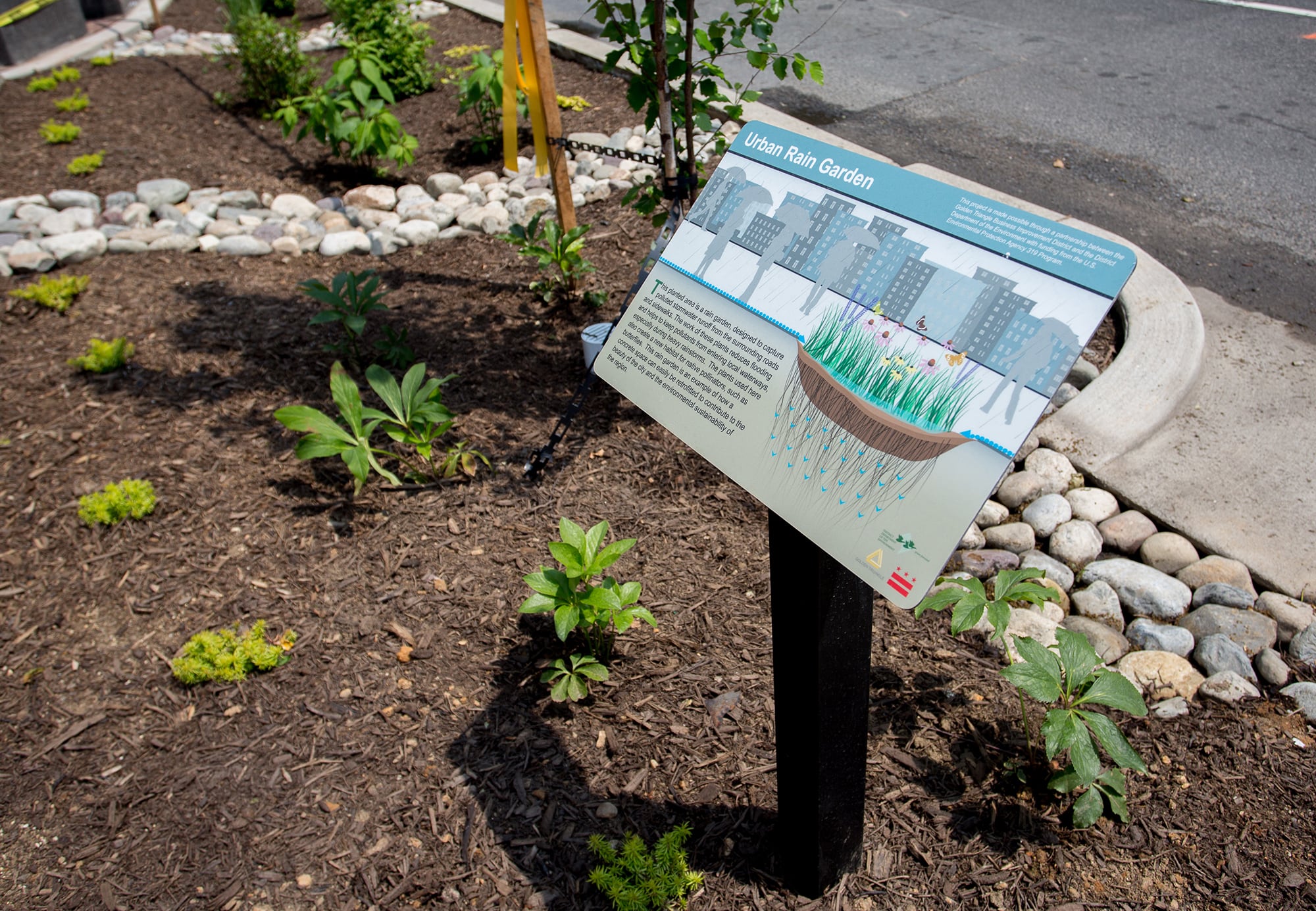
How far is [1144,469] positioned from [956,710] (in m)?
1.45

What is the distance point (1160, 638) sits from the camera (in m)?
2.65

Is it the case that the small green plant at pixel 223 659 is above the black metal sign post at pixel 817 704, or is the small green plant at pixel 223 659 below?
below

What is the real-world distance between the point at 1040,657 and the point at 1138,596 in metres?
1.02

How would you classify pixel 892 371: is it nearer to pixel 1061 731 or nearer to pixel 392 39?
pixel 1061 731

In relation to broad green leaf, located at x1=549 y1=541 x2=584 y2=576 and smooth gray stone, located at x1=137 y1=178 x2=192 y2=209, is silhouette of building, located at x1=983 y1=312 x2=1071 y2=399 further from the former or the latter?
smooth gray stone, located at x1=137 y1=178 x2=192 y2=209

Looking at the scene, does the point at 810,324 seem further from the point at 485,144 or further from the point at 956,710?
the point at 485,144

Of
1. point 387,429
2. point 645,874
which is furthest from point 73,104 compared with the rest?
point 645,874

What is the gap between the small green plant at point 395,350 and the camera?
3801 mm

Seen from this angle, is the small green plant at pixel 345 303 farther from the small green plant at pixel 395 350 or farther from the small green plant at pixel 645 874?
the small green plant at pixel 645 874

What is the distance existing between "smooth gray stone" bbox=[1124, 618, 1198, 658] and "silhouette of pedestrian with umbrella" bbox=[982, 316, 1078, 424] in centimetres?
172

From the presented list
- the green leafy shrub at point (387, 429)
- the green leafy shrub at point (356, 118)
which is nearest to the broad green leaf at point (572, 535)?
the green leafy shrub at point (387, 429)

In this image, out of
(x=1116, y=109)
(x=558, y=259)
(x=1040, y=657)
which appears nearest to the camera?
(x=1040, y=657)

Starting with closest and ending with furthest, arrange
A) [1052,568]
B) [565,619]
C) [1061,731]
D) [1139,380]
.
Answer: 1. [1061,731]
2. [565,619]
3. [1052,568]
4. [1139,380]

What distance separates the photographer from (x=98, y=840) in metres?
2.29
